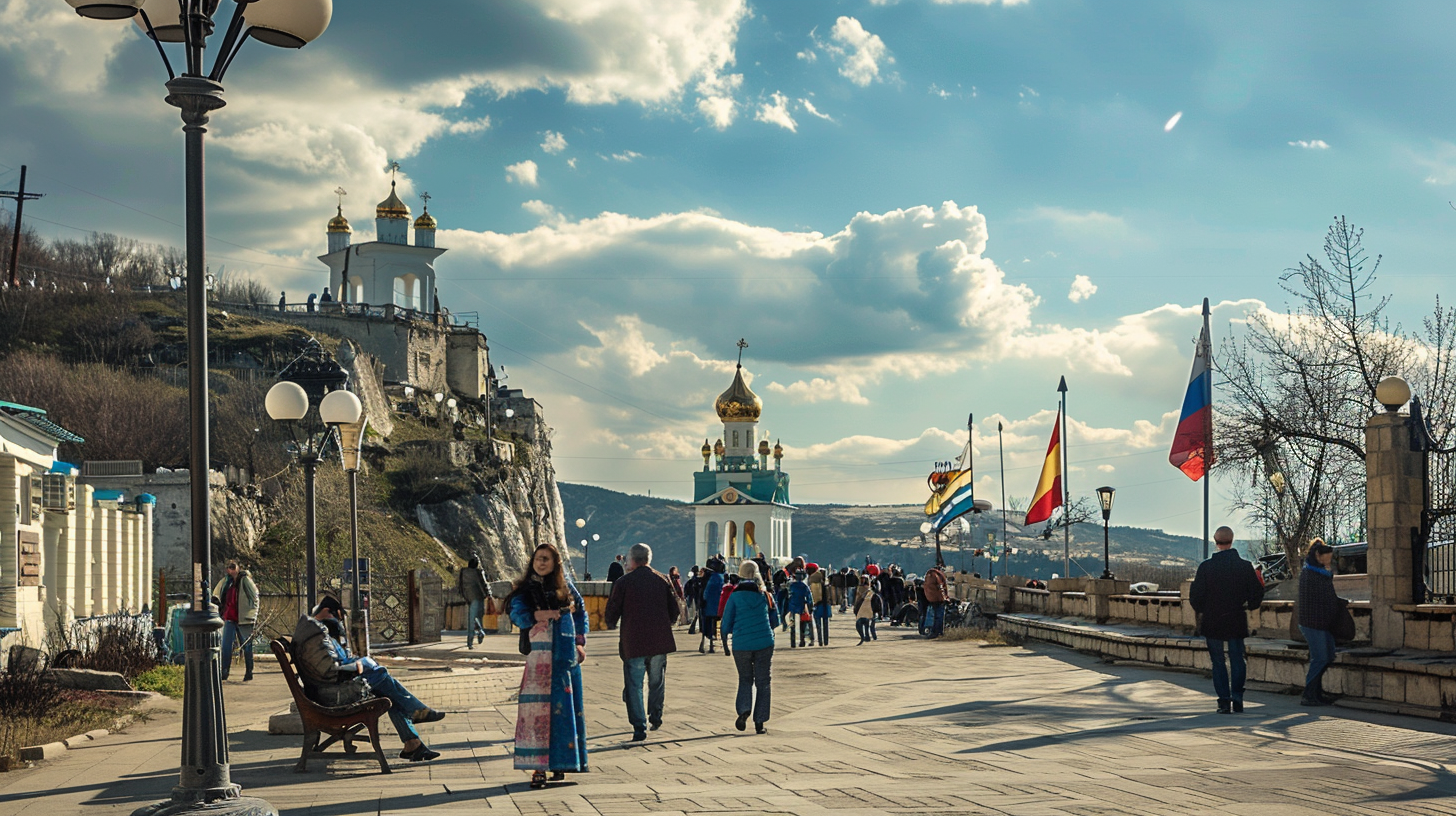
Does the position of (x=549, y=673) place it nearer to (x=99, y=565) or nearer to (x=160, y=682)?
(x=160, y=682)

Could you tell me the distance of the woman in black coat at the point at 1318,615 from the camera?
1273 centimetres

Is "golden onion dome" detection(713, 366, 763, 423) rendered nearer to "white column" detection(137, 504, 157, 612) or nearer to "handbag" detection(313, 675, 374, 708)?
"white column" detection(137, 504, 157, 612)

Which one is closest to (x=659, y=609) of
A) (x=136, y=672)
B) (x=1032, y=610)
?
(x=136, y=672)

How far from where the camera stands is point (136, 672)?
17547mm

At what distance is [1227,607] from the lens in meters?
12.8

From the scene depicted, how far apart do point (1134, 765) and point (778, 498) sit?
277 feet

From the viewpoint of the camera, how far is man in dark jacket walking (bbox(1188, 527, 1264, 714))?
41.3ft

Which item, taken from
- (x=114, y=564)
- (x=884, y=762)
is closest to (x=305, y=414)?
(x=884, y=762)

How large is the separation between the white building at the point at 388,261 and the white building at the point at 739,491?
21763 millimetres

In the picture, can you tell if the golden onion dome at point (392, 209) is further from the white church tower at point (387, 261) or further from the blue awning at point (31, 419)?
the blue awning at point (31, 419)

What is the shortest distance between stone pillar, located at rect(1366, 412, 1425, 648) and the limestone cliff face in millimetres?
48563

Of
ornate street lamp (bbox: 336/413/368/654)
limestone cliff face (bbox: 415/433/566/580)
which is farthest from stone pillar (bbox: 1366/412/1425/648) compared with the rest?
limestone cliff face (bbox: 415/433/566/580)

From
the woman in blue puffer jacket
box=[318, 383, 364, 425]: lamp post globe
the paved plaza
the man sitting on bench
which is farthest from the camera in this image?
box=[318, 383, 364, 425]: lamp post globe

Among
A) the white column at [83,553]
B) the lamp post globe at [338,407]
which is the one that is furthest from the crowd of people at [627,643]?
the white column at [83,553]
